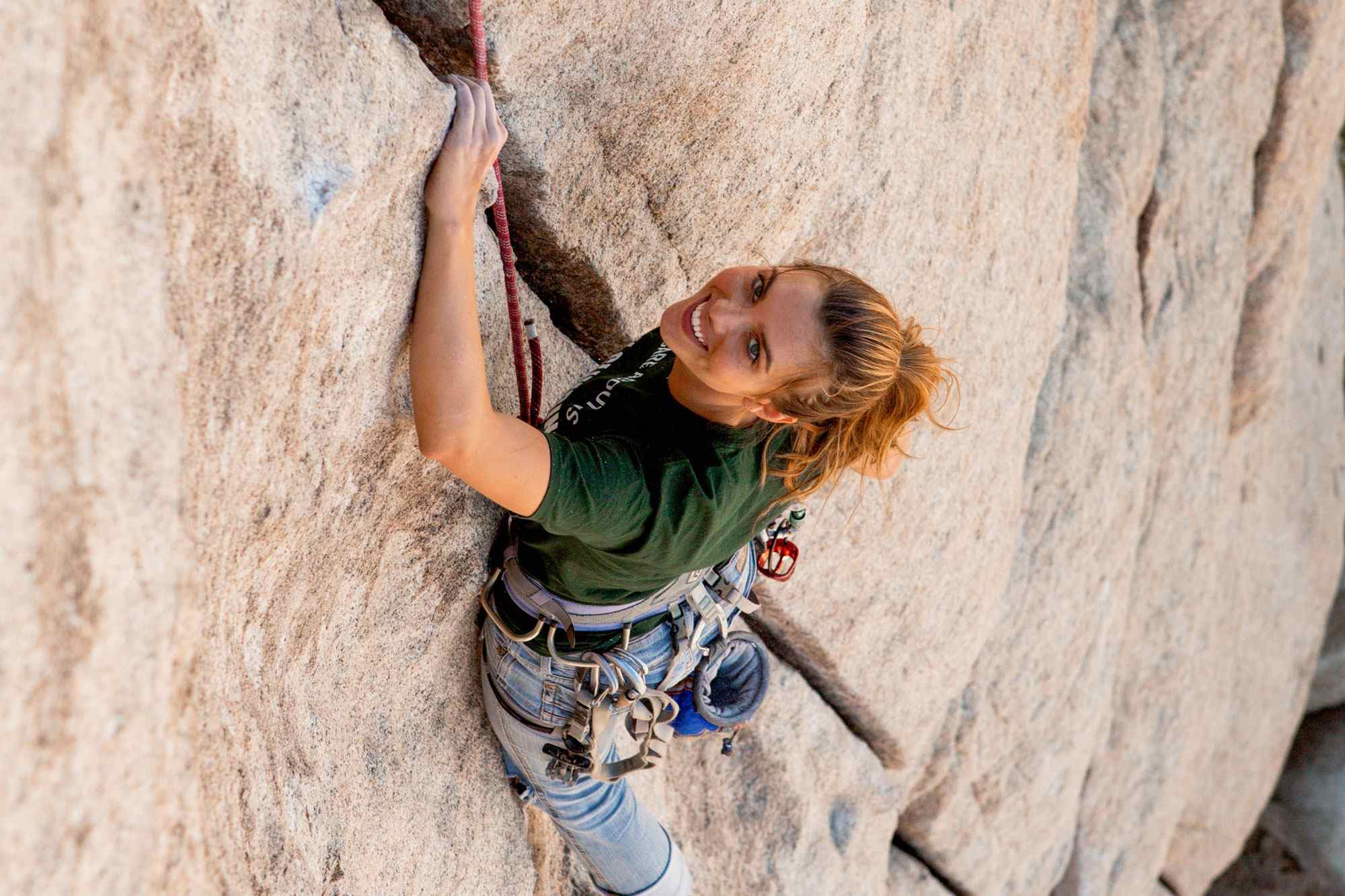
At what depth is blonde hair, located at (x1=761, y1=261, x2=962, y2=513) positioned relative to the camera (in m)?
2.25

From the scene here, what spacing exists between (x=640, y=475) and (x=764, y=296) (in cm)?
47

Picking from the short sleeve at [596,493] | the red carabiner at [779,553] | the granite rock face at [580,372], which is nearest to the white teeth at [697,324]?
the short sleeve at [596,493]

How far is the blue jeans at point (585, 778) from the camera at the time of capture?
107 inches

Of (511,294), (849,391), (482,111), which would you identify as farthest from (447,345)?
(849,391)

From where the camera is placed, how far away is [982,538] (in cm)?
460

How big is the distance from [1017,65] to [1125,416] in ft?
7.02

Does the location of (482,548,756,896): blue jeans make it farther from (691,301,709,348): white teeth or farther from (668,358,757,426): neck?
(691,301,709,348): white teeth

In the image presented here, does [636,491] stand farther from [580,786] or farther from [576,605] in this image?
[580,786]

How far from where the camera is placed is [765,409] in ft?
7.68

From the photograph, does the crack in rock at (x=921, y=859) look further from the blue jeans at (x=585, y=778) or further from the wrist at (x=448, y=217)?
the wrist at (x=448, y=217)

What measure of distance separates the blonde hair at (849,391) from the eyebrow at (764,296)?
0.21ft

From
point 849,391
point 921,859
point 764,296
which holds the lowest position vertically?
point 921,859

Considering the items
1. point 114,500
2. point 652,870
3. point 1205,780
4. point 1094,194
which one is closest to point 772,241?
point 652,870

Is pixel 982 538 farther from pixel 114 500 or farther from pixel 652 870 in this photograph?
pixel 114 500
